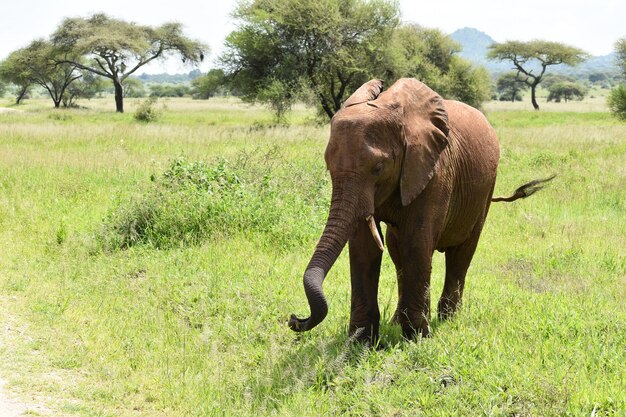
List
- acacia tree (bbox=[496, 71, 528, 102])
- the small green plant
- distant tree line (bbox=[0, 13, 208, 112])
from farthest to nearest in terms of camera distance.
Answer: acacia tree (bbox=[496, 71, 528, 102]) → distant tree line (bbox=[0, 13, 208, 112]) → the small green plant

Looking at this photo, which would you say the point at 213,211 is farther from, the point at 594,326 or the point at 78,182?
the point at 594,326

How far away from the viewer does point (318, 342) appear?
211 inches

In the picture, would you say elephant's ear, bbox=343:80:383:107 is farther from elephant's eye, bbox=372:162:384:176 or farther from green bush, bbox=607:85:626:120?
green bush, bbox=607:85:626:120

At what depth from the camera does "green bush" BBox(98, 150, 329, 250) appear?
349 inches

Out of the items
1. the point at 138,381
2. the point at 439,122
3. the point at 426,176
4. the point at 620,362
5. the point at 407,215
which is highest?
the point at 439,122

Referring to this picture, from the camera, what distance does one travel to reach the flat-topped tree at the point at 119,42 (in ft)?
139

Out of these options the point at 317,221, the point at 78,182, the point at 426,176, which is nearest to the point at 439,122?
the point at 426,176

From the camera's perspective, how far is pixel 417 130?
4711 millimetres

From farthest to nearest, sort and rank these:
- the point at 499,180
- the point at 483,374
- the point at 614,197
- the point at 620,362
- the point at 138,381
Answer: the point at 499,180 < the point at 614,197 < the point at 138,381 < the point at 620,362 < the point at 483,374

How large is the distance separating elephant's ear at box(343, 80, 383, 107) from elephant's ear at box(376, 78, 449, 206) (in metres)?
0.11

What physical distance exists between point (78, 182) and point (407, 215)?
9185 mm

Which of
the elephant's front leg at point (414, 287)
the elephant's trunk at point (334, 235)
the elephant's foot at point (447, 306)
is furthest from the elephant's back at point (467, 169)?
the elephant's trunk at point (334, 235)

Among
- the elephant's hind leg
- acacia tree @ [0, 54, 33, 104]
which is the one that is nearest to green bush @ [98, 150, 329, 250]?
the elephant's hind leg

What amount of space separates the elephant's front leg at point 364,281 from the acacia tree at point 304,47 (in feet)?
73.5
